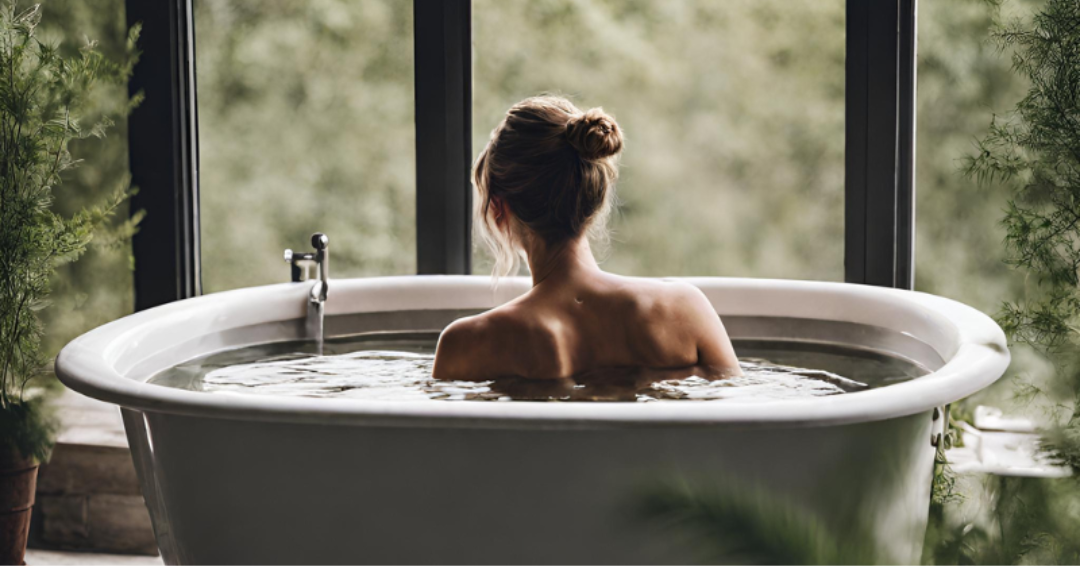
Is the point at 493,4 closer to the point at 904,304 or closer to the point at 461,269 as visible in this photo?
the point at 461,269

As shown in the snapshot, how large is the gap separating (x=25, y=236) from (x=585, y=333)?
125 cm

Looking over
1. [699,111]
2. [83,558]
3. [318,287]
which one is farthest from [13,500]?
[699,111]

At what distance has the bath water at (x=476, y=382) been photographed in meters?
1.54

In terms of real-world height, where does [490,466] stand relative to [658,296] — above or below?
below

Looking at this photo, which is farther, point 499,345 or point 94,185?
point 94,185

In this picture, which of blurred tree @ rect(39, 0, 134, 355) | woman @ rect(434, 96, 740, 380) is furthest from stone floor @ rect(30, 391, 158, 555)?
woman @ rect(434, 96, 740, 380)

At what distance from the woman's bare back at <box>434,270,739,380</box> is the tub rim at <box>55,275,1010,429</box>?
0.36m

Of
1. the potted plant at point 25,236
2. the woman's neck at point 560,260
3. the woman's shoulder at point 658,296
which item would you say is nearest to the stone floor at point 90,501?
the potted plant at point 25,236

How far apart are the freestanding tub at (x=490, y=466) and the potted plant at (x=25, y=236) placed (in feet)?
2.63

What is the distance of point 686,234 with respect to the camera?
2811 mm

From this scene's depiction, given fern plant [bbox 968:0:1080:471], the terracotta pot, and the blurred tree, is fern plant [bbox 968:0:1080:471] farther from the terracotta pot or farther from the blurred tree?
the blurred tree

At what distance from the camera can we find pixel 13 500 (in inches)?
82.8

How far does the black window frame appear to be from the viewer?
2357 mm

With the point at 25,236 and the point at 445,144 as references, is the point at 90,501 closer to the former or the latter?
the point at 25,236
